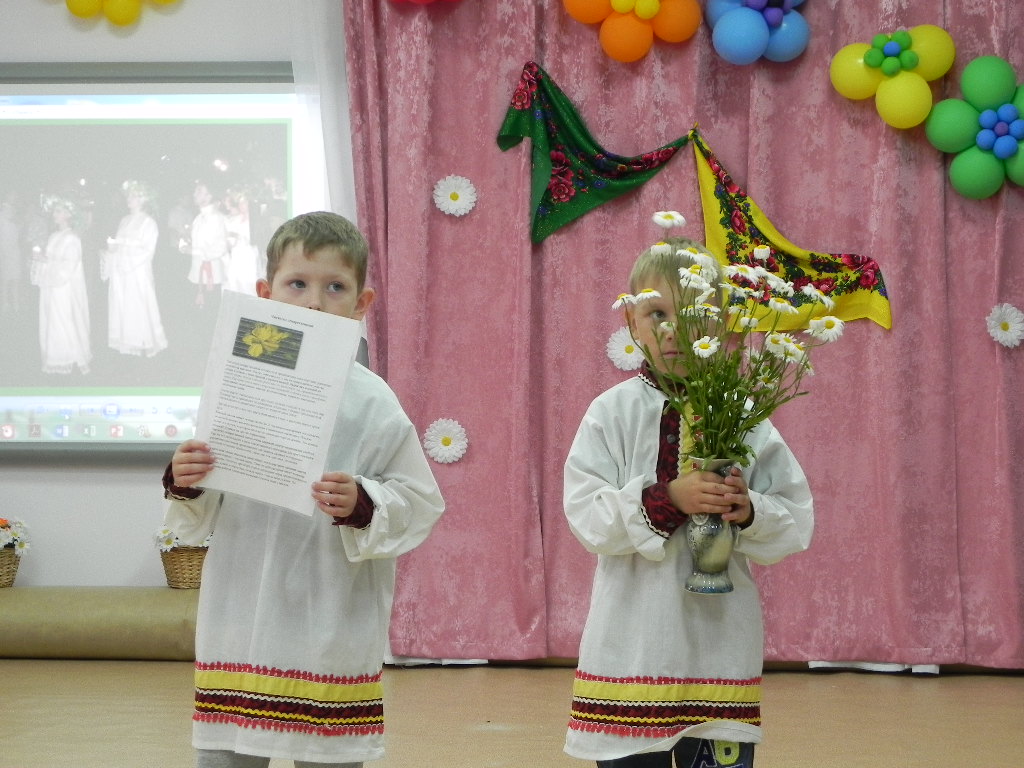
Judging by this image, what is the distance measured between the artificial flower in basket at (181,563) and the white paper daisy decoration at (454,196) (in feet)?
5.16

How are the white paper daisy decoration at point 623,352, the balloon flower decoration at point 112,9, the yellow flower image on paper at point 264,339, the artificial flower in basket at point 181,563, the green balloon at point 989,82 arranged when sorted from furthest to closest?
the balloon flower decoration at point 112,9
the artificial flower in basket at point 181,563
the white paper daisy decoration at point 623,352
the green balloon at point 989,82
the yellow flower image on paper at point 264,339

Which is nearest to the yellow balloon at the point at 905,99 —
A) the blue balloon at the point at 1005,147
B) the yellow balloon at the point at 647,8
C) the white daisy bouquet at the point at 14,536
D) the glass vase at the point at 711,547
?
the blue balloon at the point at 1005,147

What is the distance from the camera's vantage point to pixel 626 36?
13.5 ft

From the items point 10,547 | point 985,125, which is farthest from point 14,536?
point 985,125

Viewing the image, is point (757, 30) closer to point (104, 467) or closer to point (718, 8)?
point (718, 8)

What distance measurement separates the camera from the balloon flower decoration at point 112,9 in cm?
451

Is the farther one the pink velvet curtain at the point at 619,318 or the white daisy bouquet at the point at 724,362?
the pink velvet curtain at the point at 619,318

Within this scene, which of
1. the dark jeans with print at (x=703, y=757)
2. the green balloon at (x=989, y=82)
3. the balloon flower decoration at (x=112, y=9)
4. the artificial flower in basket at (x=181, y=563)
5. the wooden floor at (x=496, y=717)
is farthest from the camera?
the balloon flower decoration at (x=112, y=9)

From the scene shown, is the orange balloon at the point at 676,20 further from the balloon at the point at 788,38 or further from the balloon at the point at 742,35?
the balloon at the point at 788,38

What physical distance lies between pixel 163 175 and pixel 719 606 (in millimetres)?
3379

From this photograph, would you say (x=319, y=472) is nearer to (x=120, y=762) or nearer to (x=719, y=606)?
(x=719, y=606)

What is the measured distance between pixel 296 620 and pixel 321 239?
59 centimetres

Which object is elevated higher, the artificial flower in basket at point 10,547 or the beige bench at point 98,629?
the artificial flower in basket at point 10,547

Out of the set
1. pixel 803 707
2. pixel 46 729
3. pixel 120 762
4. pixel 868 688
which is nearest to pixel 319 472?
pixel 120 762
